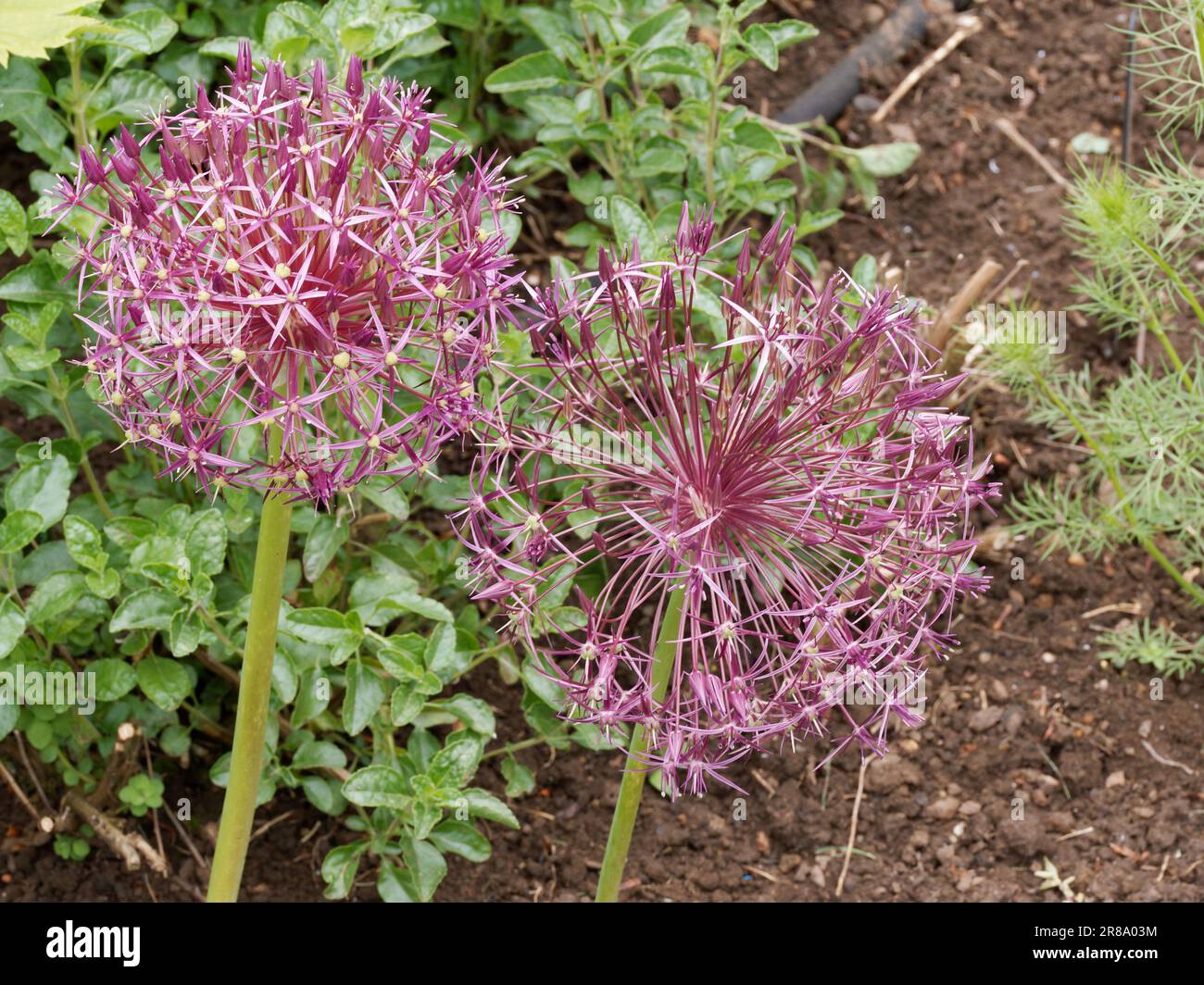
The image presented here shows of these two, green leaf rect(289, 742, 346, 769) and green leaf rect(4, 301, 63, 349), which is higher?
green leaf rect(4, 301, 63, 349)

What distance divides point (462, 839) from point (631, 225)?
131cm

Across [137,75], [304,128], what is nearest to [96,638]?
[137,75]

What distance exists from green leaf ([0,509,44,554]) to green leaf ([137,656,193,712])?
40 centimetres

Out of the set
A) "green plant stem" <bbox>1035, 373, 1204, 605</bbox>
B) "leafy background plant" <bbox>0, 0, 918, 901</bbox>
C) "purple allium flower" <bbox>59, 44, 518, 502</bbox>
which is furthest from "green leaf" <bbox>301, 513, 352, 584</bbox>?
"green plant stem" <bbox>1035, 373, 1204, 605</bbox>

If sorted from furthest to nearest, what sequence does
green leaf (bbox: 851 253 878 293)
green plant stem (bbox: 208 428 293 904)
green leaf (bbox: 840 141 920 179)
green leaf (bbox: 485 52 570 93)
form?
green leaf (bbox: 840 141 920 179) → green leaf (bbox: 485 52 570 93) → green leaf (bbox: 851 253 878 293) → green plant stem (bbox: 208 428 293 904)

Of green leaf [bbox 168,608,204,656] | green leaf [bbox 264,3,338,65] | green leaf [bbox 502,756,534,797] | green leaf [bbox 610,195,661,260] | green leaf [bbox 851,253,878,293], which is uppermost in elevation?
Answer: green leaf [bbox 264,3,338,65]

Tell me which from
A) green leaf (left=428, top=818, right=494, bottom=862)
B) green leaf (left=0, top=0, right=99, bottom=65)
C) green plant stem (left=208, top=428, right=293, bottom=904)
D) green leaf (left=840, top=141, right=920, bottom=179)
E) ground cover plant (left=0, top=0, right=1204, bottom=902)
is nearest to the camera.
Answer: ground cover plant (left=0, top=0, right=1204, bottom=902)

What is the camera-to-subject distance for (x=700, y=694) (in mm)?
2279

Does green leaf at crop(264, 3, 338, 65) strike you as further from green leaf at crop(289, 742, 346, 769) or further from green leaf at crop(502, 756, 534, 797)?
green leaf at crop(502, 756, 534, 797)

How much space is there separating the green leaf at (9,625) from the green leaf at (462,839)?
2.92ft

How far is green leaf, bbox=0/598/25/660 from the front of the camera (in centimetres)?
270

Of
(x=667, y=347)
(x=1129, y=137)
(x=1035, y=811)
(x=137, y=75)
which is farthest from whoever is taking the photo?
(x=1129, y=137)

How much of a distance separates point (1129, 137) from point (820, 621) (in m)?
2.96

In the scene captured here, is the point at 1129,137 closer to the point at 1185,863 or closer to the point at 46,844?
the point at 1185,863
